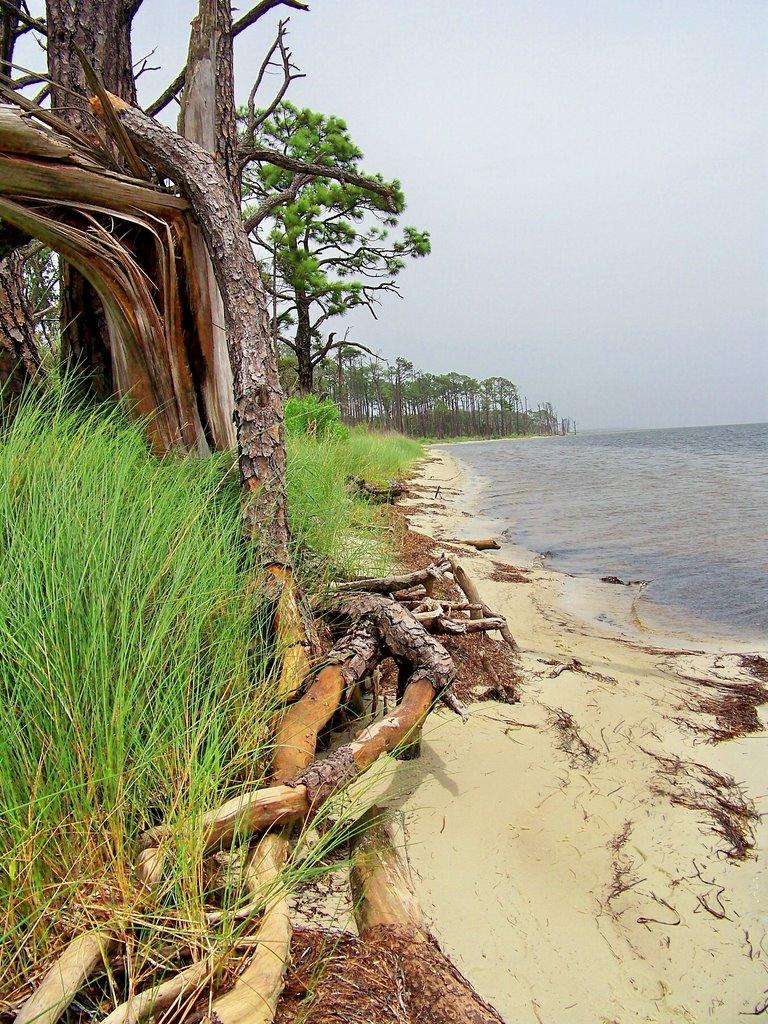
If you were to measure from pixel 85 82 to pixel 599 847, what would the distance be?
4.70 metres

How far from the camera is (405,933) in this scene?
127 centimetres

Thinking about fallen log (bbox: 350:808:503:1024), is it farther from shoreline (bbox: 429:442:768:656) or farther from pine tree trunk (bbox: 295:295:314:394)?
pine tree trunk (bbox: 295:295:314:394)

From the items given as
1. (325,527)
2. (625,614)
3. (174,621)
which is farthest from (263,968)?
(625,614)

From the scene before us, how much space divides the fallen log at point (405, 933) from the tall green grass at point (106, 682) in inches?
16.3

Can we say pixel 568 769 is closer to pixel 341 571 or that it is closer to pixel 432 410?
pixel 341 571

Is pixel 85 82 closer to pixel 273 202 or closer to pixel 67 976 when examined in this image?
pixel 273 202

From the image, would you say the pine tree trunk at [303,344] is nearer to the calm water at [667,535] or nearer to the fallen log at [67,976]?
the calm water at [667,535]

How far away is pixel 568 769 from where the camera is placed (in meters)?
2.26

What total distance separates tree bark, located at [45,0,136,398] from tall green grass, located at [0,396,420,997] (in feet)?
3.82

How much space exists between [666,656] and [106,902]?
369 centimetres

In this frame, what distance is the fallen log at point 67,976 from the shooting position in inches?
32.3

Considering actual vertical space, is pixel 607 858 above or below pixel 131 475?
below

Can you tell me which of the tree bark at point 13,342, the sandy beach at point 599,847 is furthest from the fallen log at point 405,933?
the tree bark at point 13,342

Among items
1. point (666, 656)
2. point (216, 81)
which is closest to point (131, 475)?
point (216, 81)
